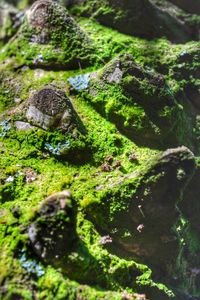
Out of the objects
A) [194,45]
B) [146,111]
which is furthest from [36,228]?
[194,45]

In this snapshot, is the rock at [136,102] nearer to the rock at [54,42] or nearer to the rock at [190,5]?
the rock at [54,42]

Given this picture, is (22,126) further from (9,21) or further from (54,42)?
(9,21)

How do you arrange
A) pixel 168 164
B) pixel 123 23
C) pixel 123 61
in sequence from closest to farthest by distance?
1. pixel 168 164
2. pixel 123 61
3. pixel 123 23

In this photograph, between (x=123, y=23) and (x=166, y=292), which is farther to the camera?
(x=123, y=23)

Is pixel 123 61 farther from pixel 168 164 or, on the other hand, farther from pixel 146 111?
pixel 168 164

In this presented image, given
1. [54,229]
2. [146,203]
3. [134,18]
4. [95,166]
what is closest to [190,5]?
[134,18]

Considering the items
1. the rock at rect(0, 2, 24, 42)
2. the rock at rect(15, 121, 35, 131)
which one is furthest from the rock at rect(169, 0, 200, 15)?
the rock at rect(15, 121, 35, 131)

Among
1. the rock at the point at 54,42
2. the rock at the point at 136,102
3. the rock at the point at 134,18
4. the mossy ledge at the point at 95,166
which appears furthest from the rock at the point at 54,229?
the rock at the point at 134,18
